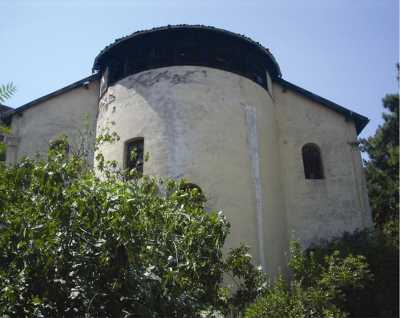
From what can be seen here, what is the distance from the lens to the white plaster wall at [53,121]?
52.0 feet

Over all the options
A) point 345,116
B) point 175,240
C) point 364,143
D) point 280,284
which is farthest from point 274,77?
point 175,240

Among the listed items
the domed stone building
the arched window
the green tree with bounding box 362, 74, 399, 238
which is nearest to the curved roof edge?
the domed stone building

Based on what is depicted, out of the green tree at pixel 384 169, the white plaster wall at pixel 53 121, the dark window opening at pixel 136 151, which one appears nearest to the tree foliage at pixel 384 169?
the green tree at pixel 384 169

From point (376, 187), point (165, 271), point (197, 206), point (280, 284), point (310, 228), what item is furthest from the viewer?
point (376, 187)

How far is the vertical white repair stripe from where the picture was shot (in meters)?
12.7

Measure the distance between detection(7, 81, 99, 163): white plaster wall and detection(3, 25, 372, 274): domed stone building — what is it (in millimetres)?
36

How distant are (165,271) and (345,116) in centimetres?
1254

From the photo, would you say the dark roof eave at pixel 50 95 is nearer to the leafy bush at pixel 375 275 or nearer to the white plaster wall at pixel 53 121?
the white plaster wall at pixel 53 121

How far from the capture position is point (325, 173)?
1559cm


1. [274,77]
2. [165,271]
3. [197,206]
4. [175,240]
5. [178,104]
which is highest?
[274,77]

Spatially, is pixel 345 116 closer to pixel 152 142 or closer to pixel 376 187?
pixel 376 187

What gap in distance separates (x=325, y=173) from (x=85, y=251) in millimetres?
11508

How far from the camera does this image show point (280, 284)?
27.6ft

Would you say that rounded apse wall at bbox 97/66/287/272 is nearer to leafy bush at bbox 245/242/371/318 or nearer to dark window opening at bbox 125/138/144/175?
dark window opening at bbox 125/138/144/175
